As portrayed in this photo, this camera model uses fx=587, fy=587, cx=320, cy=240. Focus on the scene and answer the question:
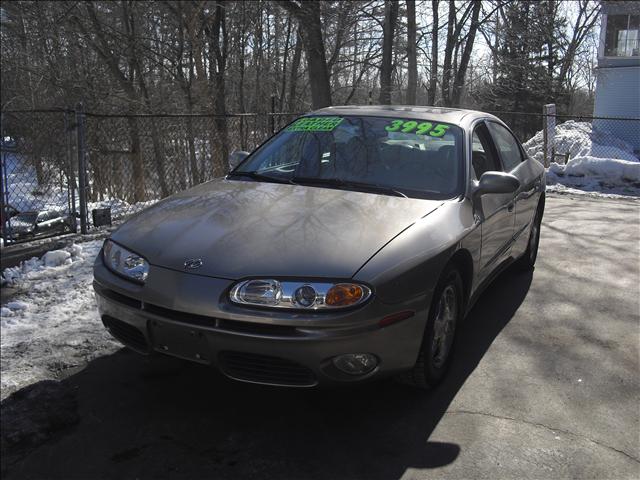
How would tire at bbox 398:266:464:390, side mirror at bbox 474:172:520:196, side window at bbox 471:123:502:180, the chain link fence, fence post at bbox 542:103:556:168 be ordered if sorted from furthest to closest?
fence post at bbox 542:103:556:168 < the chain link fence < side window at bbox 471:123:502:180 < side mirror at bbox 474:172:520:196 < tire at bbox 398:266:464:390

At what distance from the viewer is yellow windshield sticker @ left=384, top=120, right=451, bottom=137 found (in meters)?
4.08

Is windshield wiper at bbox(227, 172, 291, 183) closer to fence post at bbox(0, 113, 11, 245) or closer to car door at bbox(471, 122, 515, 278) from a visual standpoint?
car door at bbox(471, 122, 515, 278)

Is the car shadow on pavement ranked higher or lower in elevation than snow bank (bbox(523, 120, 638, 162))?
lower

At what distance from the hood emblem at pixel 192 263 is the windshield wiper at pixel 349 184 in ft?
4.02

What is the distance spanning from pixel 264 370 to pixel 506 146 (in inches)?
128

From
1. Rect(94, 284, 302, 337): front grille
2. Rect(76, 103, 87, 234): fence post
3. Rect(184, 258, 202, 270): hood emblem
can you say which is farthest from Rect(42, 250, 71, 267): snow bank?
Rect(184, 258, 202, 270): hood emblem

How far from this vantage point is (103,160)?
964 centimetres

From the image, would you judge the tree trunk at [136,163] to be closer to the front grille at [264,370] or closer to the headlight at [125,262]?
the headlight at [125,262]

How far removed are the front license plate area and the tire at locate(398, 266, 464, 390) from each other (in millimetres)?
1085

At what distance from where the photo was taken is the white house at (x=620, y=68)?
2195 cm

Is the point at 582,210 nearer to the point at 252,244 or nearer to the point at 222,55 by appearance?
the point at 252,244

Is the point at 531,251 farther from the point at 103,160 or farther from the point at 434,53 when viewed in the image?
the point at 434,53

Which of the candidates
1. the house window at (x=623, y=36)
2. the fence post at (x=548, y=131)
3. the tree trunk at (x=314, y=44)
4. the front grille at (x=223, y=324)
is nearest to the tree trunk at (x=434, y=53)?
the house window at (x=623, y=36)

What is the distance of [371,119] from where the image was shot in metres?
4.31
